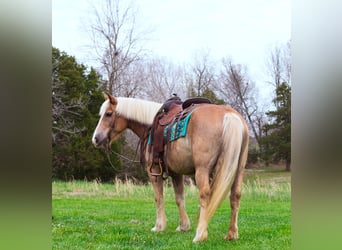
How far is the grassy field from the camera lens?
3.07 m

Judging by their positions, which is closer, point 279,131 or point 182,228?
point 182,228

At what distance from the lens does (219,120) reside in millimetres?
3004

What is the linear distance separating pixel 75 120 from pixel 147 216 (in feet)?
3.83

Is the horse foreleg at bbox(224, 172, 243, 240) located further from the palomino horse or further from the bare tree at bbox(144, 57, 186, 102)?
the bare tree at bbox(144, 57, 186, 102)

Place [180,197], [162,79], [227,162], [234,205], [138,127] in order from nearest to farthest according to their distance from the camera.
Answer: [227,162]
[234,205]
[180,197]
[138,127]
[162,79]

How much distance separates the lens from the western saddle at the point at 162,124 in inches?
133

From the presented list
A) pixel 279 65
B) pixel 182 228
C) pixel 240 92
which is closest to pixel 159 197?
pixel 182 228

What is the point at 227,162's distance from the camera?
2.89 meters

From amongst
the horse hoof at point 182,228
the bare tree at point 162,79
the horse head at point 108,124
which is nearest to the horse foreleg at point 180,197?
the horse hoof at point 182,228

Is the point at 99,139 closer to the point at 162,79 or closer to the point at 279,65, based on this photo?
the point at 162,79

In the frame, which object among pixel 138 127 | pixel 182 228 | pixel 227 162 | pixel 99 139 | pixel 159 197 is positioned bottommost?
pixel 182 228

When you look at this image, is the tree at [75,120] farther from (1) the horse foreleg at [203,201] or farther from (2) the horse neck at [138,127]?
(1) the horse foreleg at [203,201]

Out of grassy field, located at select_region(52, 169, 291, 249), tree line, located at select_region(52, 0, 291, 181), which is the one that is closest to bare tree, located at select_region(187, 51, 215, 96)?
tree line, located at select_region(52, 0, 291, 181)

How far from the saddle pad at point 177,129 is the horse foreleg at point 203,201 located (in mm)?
370
